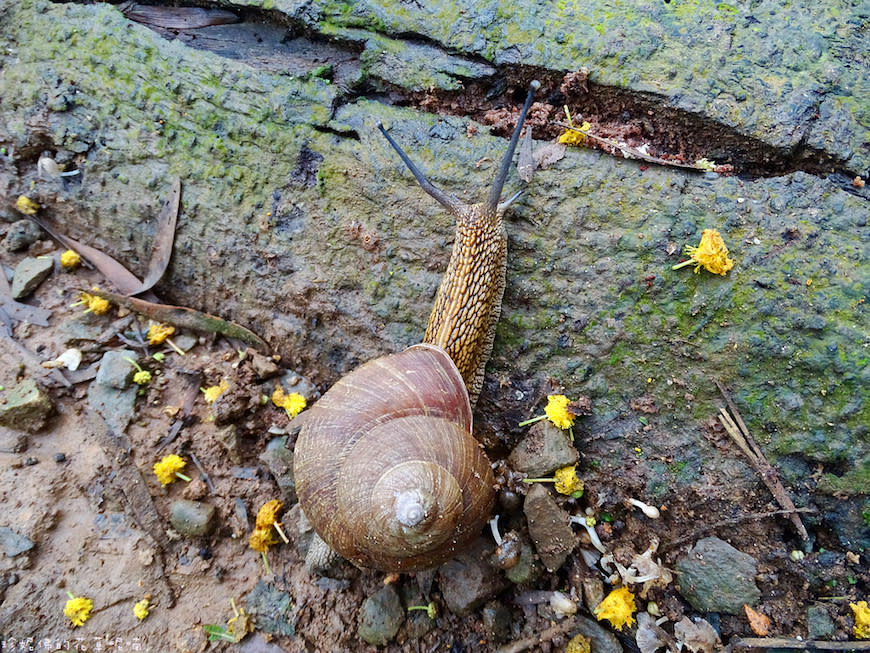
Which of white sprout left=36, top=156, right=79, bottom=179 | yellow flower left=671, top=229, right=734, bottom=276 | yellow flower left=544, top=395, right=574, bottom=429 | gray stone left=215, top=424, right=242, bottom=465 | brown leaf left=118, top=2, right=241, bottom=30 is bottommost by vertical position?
gray stone left=215, top=424, right=242, bottom=465

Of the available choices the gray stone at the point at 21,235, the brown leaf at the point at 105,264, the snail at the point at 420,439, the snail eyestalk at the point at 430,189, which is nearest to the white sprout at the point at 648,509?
the snail at the point at 420,439

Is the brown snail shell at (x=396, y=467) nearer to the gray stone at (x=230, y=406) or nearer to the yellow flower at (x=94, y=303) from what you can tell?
the gray stone at (x=230, y=406)

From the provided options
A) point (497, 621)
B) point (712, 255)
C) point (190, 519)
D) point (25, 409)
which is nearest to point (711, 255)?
point (712, 255)

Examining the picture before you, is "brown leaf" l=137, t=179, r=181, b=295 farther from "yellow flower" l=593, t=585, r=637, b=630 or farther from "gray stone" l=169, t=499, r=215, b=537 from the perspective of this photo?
"yellow flower" l=593, t=585, r=637, b=630

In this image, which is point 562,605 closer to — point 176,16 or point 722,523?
point 722,523

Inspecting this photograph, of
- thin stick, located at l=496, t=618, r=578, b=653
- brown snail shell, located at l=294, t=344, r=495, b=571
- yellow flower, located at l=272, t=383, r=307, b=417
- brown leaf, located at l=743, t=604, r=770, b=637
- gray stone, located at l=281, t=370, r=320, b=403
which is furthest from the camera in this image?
gray stone, located at l=281, t=370, r=320, b=403

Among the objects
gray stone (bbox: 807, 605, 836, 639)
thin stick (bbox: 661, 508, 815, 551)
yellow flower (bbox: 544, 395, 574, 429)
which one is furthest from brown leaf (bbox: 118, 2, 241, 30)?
gray stone (bbox: 807, 605, 836, 639)
